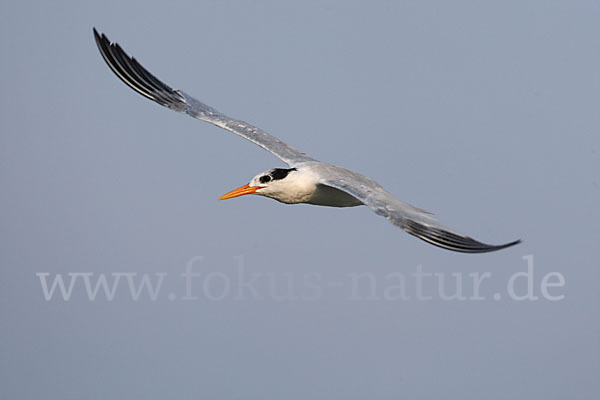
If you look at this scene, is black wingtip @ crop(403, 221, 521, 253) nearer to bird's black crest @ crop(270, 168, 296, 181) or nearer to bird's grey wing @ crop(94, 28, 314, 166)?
bird's black crest @ crop(270, 168, 296, 181)

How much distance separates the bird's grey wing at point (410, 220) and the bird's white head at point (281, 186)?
0.71 metres

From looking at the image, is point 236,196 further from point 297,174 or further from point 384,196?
point 384,196

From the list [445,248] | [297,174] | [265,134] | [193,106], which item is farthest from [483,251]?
[193,106]

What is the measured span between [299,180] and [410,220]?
316cm

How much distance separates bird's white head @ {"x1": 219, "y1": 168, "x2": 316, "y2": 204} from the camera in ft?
47.3

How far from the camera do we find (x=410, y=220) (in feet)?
38.4

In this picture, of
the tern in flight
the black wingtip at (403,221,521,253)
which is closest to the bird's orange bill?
the tern in flight

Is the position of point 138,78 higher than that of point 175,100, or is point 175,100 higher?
point 138,78

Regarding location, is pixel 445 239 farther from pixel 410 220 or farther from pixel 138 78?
pixel 138 78

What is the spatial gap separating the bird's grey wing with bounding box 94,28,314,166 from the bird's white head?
3.32ft

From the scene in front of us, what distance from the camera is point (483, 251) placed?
34.1 ft

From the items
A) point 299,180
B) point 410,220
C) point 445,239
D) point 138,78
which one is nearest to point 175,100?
point 138,78

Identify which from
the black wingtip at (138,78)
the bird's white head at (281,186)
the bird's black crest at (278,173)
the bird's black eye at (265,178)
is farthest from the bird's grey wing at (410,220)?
the black wingtip at (138,78)

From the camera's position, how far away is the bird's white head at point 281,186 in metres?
14.4
